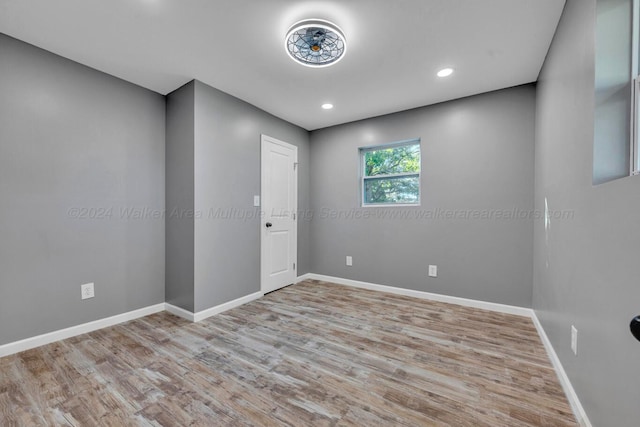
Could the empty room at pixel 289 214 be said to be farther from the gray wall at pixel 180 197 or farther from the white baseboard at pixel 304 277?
the white baseboard at pixel 304 277

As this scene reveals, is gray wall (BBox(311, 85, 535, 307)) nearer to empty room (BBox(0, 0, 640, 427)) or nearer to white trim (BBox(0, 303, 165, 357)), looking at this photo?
empty room (BBox(0, 0, 640, 427))

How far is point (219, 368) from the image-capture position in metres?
1.87

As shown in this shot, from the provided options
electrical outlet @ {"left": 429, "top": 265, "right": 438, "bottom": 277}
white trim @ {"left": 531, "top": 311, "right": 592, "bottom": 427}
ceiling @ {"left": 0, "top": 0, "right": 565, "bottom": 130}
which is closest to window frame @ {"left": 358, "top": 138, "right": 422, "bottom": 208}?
ceiling @ {"left": 0, "top": 0, "right": 565, "bottom": 130}

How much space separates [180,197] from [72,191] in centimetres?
86

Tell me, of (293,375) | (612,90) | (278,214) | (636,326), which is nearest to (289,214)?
(278,214)

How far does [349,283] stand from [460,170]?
7.12 feet

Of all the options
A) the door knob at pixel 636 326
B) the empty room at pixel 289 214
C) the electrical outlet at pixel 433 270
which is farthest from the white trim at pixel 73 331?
the door knob at pixel 636 326

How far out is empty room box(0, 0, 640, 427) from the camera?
139cm

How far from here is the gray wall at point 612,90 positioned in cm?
119

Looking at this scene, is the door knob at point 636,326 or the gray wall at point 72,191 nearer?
the door knob at point 636,326

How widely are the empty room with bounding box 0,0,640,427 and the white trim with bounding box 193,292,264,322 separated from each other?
0.8 inches

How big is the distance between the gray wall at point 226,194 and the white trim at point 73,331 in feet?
2.14

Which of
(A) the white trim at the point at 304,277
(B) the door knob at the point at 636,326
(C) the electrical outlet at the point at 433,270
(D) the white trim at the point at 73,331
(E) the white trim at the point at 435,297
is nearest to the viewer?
(B) the door knob at the point at 636,326

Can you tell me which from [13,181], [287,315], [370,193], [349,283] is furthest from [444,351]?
[13,181]
